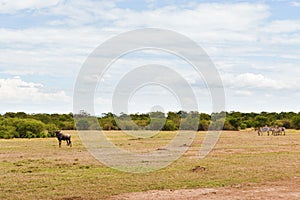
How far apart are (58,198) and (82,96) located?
8313mm

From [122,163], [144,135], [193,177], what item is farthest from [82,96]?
[144,135]

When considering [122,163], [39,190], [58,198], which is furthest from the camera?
[122,163]

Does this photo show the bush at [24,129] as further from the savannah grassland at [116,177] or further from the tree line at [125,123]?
the savannah grassland at [116,177]

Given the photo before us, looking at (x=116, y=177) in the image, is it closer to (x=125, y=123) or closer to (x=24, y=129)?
(x=125, y=123)

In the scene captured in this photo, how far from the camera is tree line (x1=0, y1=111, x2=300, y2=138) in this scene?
53.6m

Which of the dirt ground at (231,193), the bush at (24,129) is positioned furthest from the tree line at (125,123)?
the dirt ground at (231,193)

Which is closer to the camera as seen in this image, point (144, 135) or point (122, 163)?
point (122, 163)

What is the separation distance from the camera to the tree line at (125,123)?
53.6 meters

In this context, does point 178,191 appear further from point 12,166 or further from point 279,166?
point 12,166

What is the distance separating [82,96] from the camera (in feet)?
71.1

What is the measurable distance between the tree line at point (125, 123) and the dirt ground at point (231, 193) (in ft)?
72.4

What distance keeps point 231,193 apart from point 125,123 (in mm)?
36428

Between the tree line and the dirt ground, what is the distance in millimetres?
22063

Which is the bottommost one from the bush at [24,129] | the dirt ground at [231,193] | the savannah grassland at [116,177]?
the dirt ground at [231,193]
